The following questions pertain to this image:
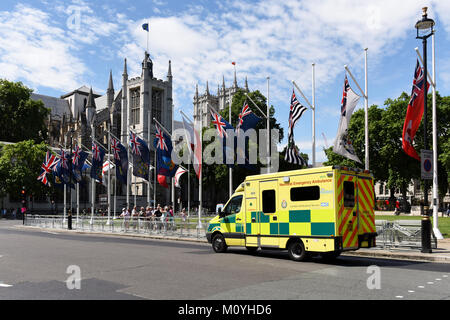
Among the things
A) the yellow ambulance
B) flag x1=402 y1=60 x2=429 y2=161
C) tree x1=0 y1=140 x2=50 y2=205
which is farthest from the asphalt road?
tree x1=0 y1=140 x2=50 y2=205

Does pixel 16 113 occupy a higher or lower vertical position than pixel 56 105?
lower

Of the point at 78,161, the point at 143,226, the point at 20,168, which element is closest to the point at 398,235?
the point at 143,226

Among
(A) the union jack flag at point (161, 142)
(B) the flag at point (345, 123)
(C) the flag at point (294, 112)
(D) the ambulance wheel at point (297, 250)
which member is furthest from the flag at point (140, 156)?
(D) the ambulance wheel at point (297, 250)

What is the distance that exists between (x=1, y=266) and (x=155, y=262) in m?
4.47

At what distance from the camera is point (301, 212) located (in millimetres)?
13711

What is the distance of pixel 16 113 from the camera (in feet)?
256

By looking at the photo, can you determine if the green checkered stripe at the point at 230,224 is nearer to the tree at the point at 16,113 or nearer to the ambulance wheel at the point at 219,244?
the ambulance wheel at the point at 219,244

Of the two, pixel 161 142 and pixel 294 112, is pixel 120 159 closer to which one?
pixel 161 142

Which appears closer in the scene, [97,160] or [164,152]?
[164,152]

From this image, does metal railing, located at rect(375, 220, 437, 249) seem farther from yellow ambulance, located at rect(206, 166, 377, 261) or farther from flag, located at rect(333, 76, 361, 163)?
yellow ambulance, located at rect(206, 166, 377, 261)

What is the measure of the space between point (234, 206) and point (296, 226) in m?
3.31

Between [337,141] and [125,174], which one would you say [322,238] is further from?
[125,174]

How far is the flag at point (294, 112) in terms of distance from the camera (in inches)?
858
